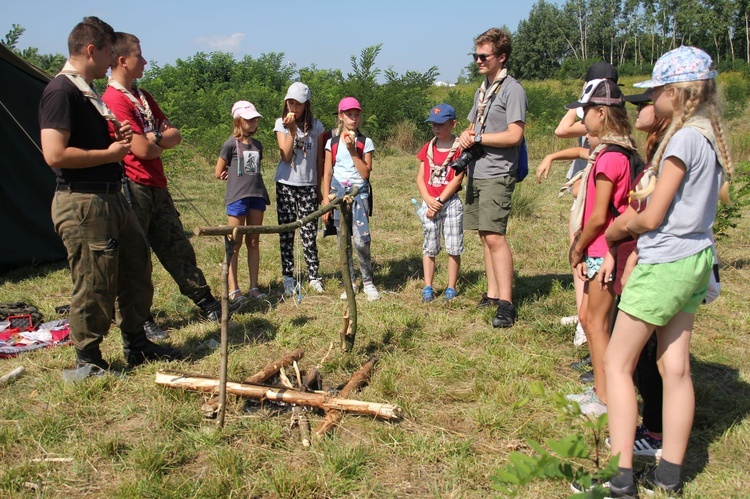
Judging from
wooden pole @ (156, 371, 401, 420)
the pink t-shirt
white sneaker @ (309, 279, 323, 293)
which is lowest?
wooden pole @ (156, 371, 401, 420)

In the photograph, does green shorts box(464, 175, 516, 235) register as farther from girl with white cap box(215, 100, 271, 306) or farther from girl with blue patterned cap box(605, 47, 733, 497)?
girl with blue patterned cap box(605, 47, 733, 497)

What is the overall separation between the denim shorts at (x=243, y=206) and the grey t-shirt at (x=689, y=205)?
3.76m

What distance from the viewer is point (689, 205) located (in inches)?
95.7

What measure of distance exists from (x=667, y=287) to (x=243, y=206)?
388 centimetres

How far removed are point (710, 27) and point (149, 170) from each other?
64.2 metres

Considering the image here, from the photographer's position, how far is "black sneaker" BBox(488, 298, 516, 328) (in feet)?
15.6

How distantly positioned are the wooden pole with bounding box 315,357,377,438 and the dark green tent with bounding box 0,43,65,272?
15.3 ft

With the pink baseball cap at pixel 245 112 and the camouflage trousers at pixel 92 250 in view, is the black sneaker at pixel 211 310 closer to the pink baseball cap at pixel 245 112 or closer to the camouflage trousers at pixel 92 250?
the camouflage trousers at pixel 92 250

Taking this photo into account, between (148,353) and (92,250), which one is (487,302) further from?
(92,250)

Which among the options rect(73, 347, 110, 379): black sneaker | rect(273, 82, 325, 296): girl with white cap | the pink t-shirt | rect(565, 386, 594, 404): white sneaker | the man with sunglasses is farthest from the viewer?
rect(273, 82, 325, 296): girl with white cap

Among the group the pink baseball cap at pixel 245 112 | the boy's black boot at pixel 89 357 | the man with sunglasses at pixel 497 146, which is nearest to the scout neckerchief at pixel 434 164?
the man with sunglasses at pixel 497 146

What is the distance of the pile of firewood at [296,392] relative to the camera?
10.9ft

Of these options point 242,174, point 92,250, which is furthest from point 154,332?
point 242,174

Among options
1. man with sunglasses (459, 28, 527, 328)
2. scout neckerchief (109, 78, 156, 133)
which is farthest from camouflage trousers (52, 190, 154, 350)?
man with sunglasses (459, 28, 527, 328)
